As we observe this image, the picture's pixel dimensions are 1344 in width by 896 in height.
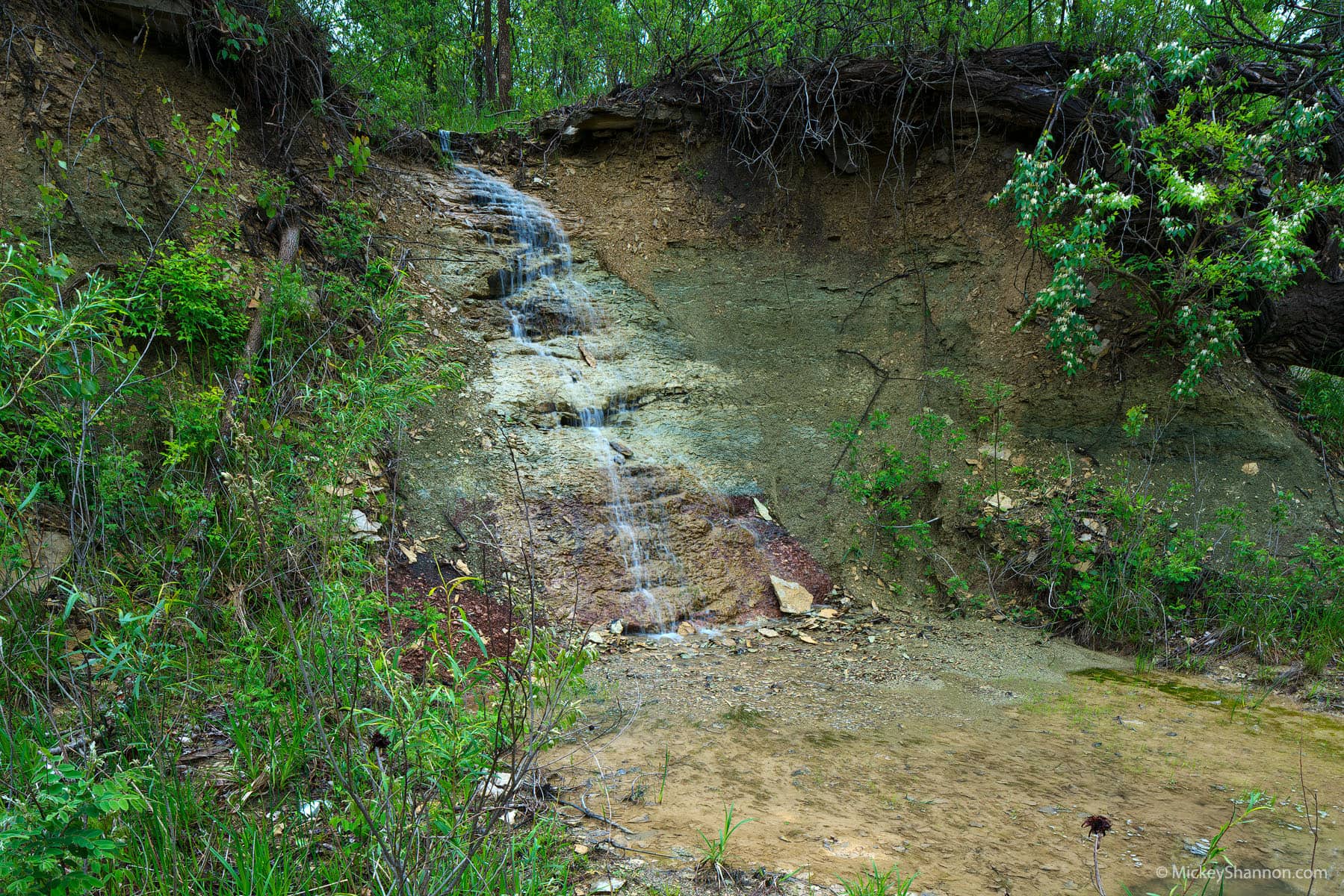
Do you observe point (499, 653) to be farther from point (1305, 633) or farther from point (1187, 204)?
point (1187, 204)

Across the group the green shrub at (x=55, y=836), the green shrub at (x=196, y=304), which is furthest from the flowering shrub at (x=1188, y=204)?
the green shrub at (x=55, y=836)

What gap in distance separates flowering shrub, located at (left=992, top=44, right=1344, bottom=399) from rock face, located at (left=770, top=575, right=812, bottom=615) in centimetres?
267

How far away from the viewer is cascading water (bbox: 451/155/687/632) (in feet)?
17.8

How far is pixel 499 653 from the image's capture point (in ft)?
13.8

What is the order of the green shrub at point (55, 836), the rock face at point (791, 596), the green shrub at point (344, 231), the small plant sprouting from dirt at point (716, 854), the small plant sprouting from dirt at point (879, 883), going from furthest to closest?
the green shrub at point (344, 231)
the rock face at point (791, 596)
the small plant sprouting from dirt at point (716, 854)
the small plant sprouting from dirt at point (879, 883)
the green shrub at point (55, 836)

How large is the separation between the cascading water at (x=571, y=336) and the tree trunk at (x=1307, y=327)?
531cm

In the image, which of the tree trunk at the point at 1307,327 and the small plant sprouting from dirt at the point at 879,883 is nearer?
the small plant sprouting from dirt at the point at 879,883

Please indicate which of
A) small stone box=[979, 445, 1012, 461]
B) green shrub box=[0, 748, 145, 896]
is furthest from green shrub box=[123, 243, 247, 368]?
small stone box=[979, 445, 1012, 461]

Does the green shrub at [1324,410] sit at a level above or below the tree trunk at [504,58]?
below

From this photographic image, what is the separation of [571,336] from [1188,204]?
4.99 meters

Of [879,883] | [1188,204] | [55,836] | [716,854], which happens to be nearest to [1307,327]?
[1188,204]

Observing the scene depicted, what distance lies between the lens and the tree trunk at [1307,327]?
5902 millimetres

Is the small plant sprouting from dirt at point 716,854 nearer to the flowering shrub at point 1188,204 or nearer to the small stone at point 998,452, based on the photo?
the small stone at point 998,452

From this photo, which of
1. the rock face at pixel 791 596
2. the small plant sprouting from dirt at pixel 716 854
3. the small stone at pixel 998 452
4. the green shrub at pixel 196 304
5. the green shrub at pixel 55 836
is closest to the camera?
the green shrub at pixel 55 836
